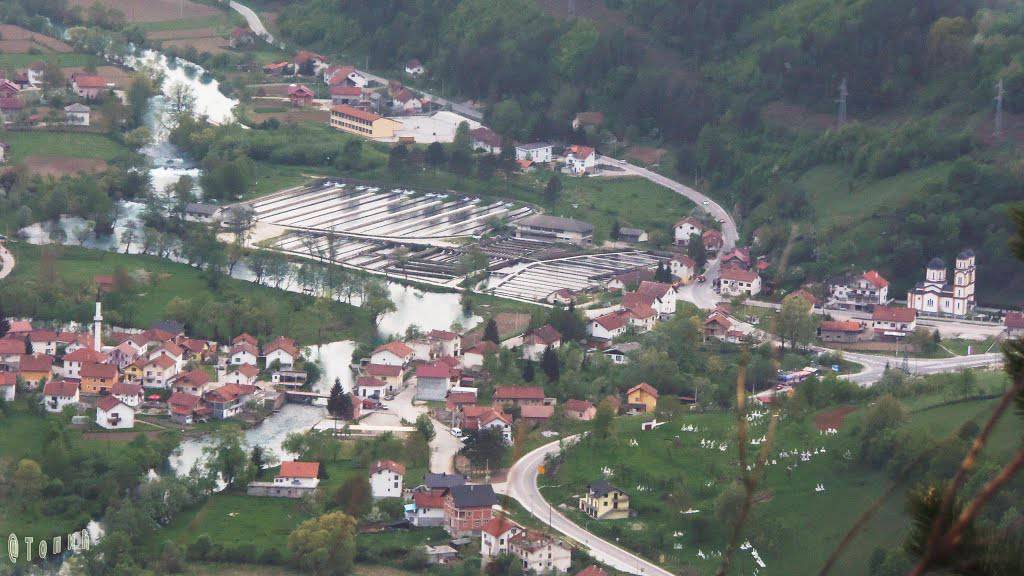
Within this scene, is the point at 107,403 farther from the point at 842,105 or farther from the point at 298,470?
the point at 842,105

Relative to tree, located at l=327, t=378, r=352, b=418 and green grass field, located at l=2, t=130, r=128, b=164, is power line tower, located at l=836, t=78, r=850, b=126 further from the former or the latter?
tree, located at l=327, t=378, r=352, b=418

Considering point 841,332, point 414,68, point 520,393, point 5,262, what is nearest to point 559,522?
point 520,393

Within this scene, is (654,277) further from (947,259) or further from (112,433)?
(112,433)

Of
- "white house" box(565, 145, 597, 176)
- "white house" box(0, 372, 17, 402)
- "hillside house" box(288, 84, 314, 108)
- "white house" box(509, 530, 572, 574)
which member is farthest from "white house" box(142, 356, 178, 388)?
"hillside house" box(288, 84, 314, 108)

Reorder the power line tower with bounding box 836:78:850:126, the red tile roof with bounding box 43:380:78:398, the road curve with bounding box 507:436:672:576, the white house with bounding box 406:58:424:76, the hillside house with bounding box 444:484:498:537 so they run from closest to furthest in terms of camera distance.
A: the road curve with bounding box 507:436:672:576
the hillside house with bounding box 444:484:498:537
the red tile roof with bounding box 43:380:78:398
the power line tower with bounding box 836:78:850:126
the white house with bounding box 406:58:424:76

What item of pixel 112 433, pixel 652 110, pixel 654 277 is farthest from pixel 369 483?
pixel 652 110

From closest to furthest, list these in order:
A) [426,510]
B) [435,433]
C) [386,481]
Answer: [426,510] < [386,481] < [435,433]
